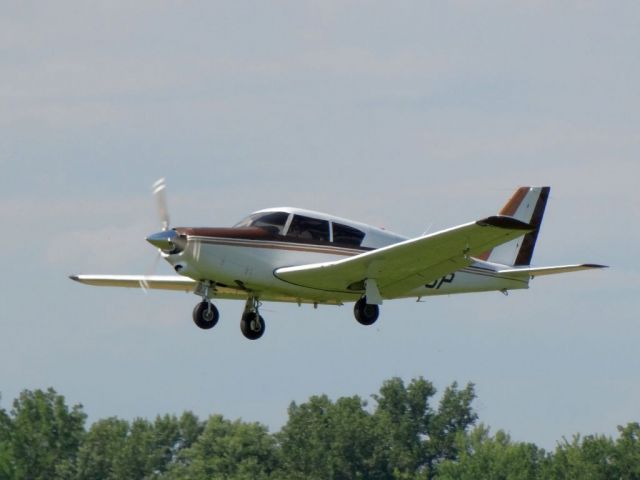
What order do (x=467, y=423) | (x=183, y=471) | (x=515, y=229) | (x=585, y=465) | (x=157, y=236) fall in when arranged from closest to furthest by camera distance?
(x=515, y=229)
(x=157, y=236)
(x=585, y=465)
(x=183, y=471)
(x=467, y=423)

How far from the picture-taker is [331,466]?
8781 centimetres

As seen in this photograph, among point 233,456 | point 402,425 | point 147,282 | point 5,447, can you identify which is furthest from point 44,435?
point 147,282

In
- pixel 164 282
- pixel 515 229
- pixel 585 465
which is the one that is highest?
pixel 585 465

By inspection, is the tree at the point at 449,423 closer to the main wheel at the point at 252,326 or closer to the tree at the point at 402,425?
the tree at the point at 402,425

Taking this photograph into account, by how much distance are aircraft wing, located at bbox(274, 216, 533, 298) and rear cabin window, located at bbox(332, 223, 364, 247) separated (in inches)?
30.1

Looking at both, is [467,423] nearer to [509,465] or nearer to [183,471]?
[509,465]

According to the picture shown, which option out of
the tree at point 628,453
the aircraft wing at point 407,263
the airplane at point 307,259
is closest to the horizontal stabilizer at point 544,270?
the airplane at point 307,259

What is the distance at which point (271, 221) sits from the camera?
91.0 ft

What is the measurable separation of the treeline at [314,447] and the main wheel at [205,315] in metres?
56.5

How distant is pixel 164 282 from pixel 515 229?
8612 mm

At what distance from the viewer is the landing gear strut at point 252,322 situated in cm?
2830

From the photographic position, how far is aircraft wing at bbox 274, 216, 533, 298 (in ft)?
85.7

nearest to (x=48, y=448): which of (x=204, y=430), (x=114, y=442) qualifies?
(x=114, y=442)

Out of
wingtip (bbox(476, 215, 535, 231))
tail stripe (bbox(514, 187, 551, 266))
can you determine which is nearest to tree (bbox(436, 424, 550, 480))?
tail stripe (bbox(514, 187, 551, 266))
